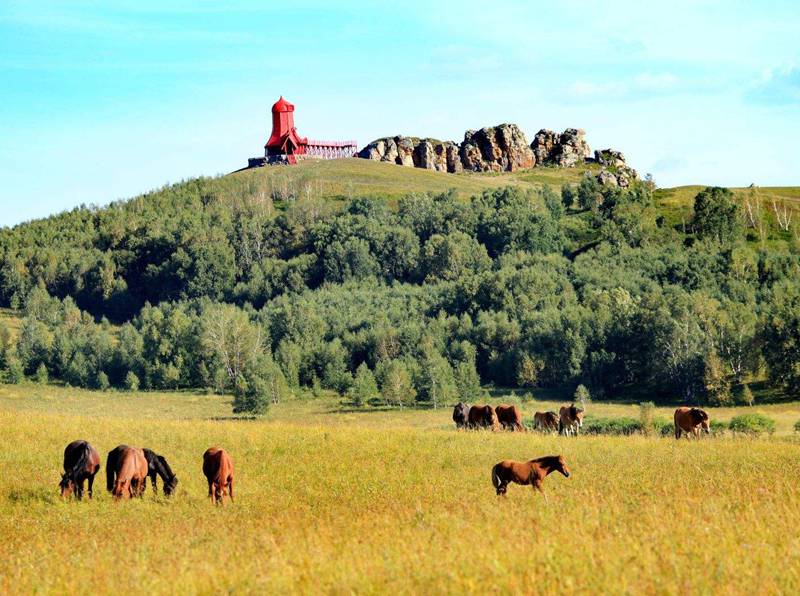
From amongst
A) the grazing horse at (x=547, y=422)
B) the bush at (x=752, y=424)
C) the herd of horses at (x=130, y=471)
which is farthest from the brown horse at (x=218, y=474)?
the bush at (x=752, y=424)

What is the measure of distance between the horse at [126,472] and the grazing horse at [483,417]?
61.4 ft

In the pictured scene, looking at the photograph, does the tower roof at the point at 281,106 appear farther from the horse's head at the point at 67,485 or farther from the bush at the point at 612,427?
the horse's head at the point at 67,485

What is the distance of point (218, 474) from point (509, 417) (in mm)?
19892

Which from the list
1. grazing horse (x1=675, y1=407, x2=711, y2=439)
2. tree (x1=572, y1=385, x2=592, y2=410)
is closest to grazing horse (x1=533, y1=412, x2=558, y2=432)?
grazing horse (x1=675, y1=407, x2=711, y2=439)

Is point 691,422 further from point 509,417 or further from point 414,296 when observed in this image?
point 414,296

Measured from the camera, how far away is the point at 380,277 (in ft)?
462

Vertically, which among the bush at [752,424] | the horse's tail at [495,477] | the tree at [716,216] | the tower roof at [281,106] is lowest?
the bush at [752,424]

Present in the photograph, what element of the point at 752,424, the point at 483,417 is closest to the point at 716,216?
the point at 752,424

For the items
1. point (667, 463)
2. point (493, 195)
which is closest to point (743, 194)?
point (493, 195)

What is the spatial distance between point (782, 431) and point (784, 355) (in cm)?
2429

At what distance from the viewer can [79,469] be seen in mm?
21531

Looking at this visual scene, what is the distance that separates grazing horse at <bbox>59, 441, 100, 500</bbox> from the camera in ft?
70.2

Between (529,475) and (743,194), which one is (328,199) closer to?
(743,194)

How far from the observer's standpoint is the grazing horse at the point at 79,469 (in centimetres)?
2139
